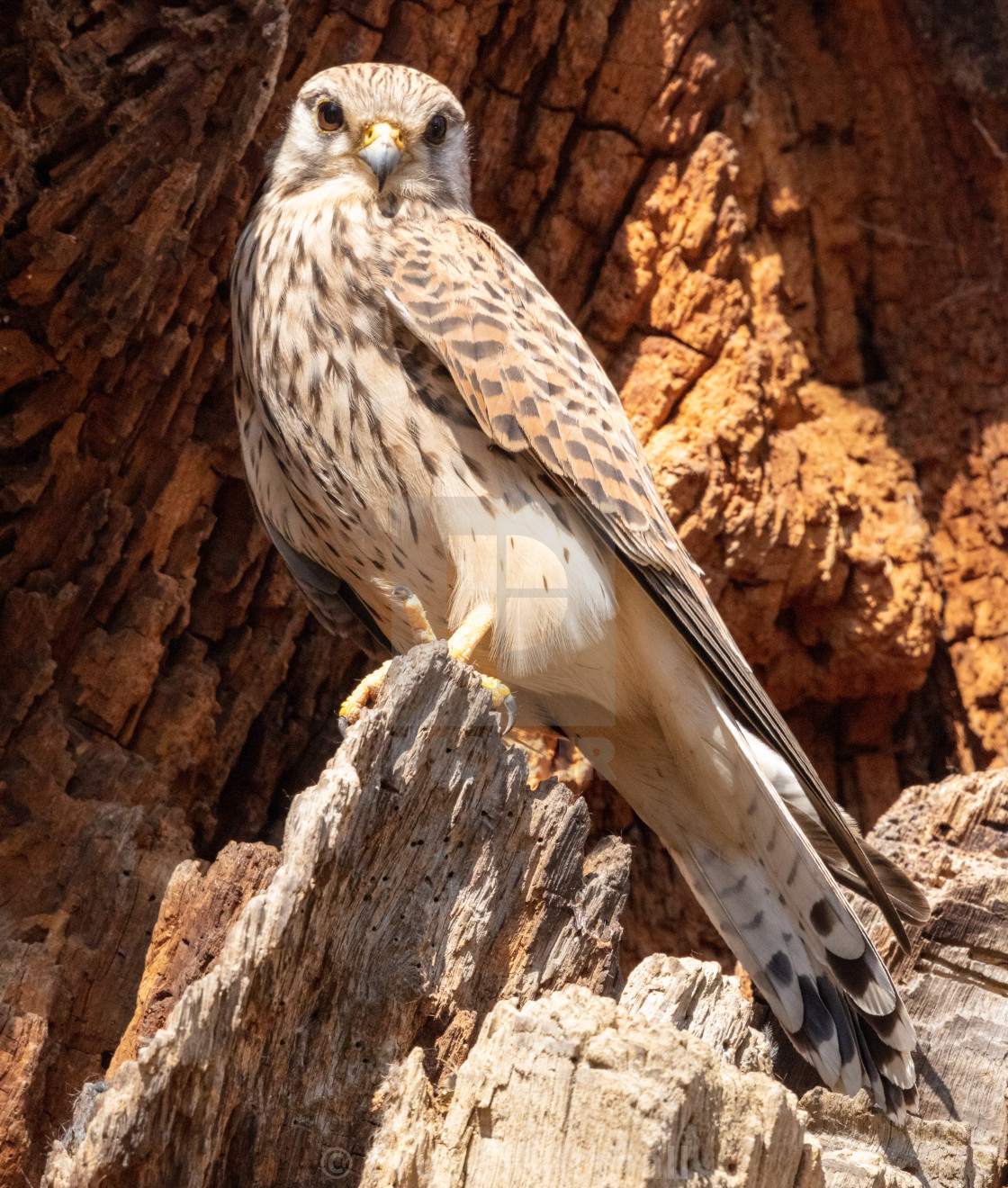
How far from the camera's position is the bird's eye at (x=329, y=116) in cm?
316

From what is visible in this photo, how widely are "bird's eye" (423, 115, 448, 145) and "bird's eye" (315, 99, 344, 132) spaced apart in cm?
24

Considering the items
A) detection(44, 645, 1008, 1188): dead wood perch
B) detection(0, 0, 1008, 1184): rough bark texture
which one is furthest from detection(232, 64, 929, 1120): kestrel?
detection(0, 0, 1008, 1184): rough bark texture

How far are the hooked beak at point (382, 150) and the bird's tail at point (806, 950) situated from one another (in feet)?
5.48

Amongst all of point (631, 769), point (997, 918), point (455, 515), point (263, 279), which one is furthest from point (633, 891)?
point (263, 279)

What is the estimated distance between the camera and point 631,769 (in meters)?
3.15

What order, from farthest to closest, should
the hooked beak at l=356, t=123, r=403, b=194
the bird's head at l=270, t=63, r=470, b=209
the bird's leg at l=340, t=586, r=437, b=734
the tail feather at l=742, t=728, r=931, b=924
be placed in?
1. the bird's head at l=270, t=63, r=470, b=209
2. the hooked beak at l=356, t=123, r=403, b=194
3. the tail feather at l=742, t=728, r=931, b=924
4. the bird's leg at l=340, t=586, r=437, b=734

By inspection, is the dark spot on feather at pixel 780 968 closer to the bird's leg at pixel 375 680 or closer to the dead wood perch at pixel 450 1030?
the dead wood perch at pixel 450 1030

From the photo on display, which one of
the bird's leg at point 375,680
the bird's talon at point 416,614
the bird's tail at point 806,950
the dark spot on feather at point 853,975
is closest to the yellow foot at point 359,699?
the bird's leg at point 375,680

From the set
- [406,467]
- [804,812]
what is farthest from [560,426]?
[804,812]

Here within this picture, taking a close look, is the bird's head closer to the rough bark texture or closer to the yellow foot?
the rough bark texture

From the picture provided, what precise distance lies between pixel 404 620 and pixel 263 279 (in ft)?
3.21

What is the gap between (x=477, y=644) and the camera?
2674 mm

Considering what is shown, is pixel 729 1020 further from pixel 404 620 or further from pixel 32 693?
pixel 32 693

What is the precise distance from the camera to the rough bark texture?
3102 mm
